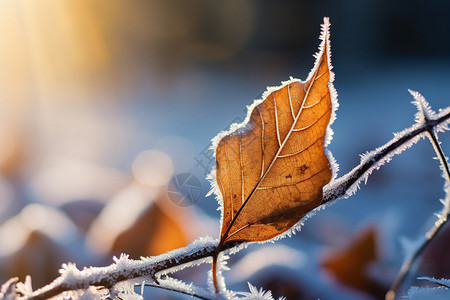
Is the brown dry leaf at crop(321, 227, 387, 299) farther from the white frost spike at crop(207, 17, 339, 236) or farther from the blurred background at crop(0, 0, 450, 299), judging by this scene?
the white frost spike at crop(207, 17, 339, 236)

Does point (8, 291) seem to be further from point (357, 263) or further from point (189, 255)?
point (357, 263)

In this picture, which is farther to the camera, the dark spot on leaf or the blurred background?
the blurred background

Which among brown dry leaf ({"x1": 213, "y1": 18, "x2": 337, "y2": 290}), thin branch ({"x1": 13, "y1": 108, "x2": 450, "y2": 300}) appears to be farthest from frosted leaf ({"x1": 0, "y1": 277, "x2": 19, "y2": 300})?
brown dry leaf ({"x1": 213, "y1": 18, "x2": 337, "y2": 290})

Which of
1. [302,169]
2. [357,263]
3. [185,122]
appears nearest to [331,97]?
[302,169]

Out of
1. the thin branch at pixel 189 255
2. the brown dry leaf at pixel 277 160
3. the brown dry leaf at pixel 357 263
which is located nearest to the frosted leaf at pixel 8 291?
the thin branch at pixel 189 255

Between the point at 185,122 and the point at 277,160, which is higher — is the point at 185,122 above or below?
above
